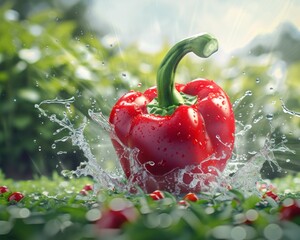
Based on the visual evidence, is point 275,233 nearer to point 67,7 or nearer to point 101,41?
point 101,41

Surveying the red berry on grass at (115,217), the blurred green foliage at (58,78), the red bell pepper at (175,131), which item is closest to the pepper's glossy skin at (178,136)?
the red bell pepper at (175,131)

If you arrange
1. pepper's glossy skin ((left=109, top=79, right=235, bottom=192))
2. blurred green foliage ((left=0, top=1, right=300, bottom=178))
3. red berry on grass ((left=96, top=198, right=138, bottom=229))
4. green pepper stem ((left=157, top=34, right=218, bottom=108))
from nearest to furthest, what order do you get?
red berry on grass ((left=96, top=198, right=138, bottom=229)), pepper's glossy skin ((left=109, top=79, right=235, bottom=192)), green pepper stem ((left=157, top=34, right=218, bottom=108)), blurred green foliage ((left=0, top=1, right=300, bottom=178))

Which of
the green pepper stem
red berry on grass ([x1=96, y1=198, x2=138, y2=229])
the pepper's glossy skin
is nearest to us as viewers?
red berry on grass ([x1=96, y1=198, x2=138, y2=229])

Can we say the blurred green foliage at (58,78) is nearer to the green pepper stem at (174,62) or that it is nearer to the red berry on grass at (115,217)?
the green pepper stem at (174,62)

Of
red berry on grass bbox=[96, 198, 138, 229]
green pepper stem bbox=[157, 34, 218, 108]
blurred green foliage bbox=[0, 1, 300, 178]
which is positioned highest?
red berry on grass bbox=[96, 198, 138, 229]

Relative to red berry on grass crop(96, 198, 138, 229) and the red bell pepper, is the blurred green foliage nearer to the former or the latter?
the red bell pepper

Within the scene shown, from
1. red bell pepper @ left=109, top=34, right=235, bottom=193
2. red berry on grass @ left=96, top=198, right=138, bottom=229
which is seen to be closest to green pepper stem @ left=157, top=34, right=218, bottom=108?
red bell pepper @ left=109, top=34, right=235, bottom=193

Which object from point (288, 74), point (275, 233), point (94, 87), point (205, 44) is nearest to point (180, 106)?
point (205, 44)
